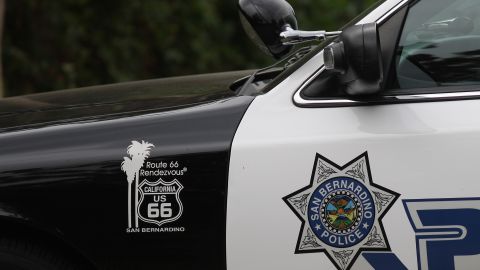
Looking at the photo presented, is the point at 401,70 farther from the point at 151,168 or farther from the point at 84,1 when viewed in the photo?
the point at 84,1

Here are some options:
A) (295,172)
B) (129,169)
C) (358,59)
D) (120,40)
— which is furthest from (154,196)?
(120,40)

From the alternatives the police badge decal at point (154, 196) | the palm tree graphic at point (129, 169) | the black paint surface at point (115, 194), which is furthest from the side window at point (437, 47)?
the palm tree graphic at point (129, 169)

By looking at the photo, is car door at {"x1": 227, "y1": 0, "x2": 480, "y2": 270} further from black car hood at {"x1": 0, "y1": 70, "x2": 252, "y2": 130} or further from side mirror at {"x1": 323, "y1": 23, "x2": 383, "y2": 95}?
black car hood at {"x1": 0, "y1": 70, "x2": 252, "y2": 130}

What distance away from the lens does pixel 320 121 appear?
11.0 feet

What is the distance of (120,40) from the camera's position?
9.45 m

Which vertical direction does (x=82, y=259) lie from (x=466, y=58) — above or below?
below

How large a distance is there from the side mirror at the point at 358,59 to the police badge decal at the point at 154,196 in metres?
0.58

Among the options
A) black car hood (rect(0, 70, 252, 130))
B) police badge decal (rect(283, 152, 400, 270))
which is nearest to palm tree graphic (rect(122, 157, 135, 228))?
black car hood (rect(0, 70, 252, 130))

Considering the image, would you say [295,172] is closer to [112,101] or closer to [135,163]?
[135,163]

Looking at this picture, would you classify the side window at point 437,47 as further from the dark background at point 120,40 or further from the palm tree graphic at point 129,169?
the dark background at point 120,40

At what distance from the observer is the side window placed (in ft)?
11.2

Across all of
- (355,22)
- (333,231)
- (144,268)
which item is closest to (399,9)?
(355,22)

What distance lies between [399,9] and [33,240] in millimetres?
1410

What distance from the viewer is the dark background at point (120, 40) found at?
893 centimetres
